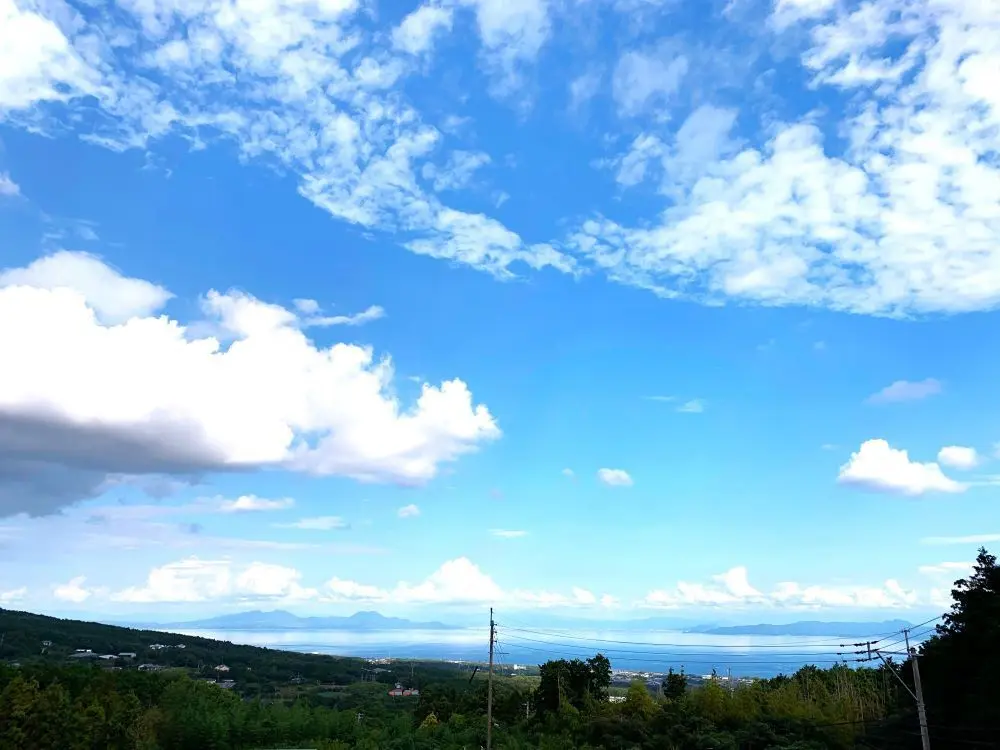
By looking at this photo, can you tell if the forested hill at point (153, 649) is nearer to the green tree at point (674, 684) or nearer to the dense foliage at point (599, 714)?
the dense foliage at point (599, 714)

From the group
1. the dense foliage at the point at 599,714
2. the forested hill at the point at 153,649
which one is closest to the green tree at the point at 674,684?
the dense foliage at the point at 599,714

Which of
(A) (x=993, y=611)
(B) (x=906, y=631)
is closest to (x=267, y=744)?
(B) (x=906, y=631)

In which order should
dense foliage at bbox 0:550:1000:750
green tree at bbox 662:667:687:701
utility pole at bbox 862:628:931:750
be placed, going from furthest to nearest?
green tree at bbox 662:667:687:701 → dense foliage at bbox 0:550:1000:750 → utility pole at bbox 862:628:931:750

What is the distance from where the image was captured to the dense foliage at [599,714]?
86.7 feet

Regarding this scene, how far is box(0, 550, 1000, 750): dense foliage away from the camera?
A: 26.4 meters

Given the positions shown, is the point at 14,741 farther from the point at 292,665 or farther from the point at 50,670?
the point at 292,665

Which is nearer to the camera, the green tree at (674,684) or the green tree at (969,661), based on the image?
the green tree at (969,661)

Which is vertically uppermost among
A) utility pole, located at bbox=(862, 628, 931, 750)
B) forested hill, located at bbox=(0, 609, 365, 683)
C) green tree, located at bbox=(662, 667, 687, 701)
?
utility pole, located at bbox=(862, 628, 931, 750)

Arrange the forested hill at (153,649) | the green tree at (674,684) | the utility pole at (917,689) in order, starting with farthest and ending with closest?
the forested hill at (153,649) < the green tree at (674,684) < the utility pole at (917,689)

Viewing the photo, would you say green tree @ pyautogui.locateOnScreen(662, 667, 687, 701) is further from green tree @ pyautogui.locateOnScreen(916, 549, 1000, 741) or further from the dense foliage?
green tree @ pyautogui.locateOnScreen(916, 549, 1000, 741)

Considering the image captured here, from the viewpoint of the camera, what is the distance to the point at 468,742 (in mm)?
32969

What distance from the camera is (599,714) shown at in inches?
1459

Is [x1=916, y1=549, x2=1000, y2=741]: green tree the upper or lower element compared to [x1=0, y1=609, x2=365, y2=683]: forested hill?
upper

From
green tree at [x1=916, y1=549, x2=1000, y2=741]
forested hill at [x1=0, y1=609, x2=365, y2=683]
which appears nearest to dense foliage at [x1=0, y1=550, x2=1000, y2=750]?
green tree at [x1=916, y1=549, x2=1000, y2=741]
